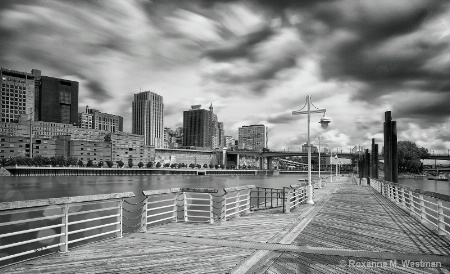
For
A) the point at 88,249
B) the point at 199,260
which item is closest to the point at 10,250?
the point at 88,249

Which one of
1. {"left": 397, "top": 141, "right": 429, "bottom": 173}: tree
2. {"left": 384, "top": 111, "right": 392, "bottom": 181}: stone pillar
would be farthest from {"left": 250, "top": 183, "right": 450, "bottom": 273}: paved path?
{"left": 397, "top": 141, "right": 429, "bottom": 173}: tree

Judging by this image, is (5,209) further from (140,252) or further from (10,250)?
(10,250)

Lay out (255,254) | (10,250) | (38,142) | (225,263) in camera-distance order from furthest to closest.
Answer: (38,142) → (10,250) → (255,254) → (225,263)

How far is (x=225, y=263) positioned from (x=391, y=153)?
22983 millimetres

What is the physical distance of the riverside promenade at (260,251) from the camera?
663cm

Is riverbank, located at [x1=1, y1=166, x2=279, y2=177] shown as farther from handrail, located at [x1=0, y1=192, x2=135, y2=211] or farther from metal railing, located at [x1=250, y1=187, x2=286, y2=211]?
handrail, located at [x1=0, y1=192, x2=135, y2=211]

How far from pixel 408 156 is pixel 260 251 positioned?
445ft

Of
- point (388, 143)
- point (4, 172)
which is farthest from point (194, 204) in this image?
point (4, 172)

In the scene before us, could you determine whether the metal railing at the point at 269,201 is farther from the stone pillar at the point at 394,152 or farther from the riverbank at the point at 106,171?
the riverbank at the point at 106,171

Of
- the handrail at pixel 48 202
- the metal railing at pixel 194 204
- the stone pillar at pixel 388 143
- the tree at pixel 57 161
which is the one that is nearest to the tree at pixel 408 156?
the stone pillar at pixel 388 143

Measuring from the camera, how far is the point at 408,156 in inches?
4961

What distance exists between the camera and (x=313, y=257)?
290 inches

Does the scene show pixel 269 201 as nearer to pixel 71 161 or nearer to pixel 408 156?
pixel 408 156

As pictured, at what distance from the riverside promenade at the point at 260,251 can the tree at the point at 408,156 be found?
414 ft
